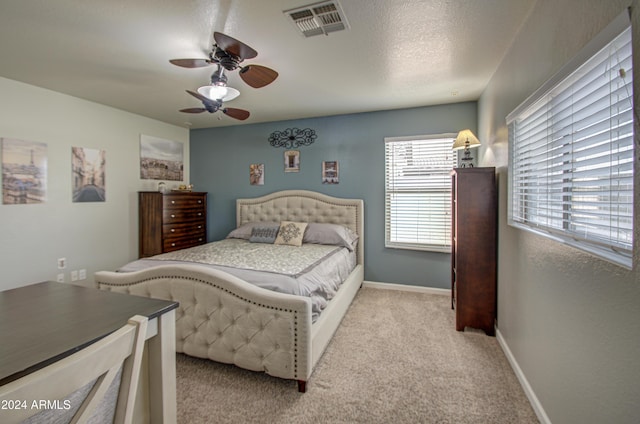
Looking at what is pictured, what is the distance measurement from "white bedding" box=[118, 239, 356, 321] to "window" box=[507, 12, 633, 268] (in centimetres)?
158

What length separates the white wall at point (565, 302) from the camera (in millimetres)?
1047

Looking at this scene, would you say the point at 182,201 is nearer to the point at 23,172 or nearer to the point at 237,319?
the point at 23,172

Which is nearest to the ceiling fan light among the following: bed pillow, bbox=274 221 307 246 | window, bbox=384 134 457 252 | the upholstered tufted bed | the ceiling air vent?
the ceiling air vent

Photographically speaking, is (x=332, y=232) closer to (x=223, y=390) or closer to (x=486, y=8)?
(x=223, y=390)

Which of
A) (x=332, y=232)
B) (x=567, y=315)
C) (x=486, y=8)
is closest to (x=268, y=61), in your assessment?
(x=486, y=8)

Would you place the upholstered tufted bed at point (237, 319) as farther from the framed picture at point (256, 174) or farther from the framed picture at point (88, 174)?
the framed picture at point (256, 174)

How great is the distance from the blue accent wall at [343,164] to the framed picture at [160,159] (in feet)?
0.91

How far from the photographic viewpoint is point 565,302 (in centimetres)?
146

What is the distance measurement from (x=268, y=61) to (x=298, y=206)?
2216 millimetres

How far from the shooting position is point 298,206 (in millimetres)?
4414

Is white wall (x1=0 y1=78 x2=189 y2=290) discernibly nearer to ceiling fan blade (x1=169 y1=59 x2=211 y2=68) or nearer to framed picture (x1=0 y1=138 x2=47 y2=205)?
framed picture (x1=0 y1=138 x2=47 y2=205)

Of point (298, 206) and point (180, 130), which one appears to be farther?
point (180, 130)

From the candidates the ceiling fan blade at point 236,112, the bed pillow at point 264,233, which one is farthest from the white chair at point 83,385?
the bed pillow at point 264,233

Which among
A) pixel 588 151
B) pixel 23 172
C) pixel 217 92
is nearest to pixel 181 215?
pixel 23 172
